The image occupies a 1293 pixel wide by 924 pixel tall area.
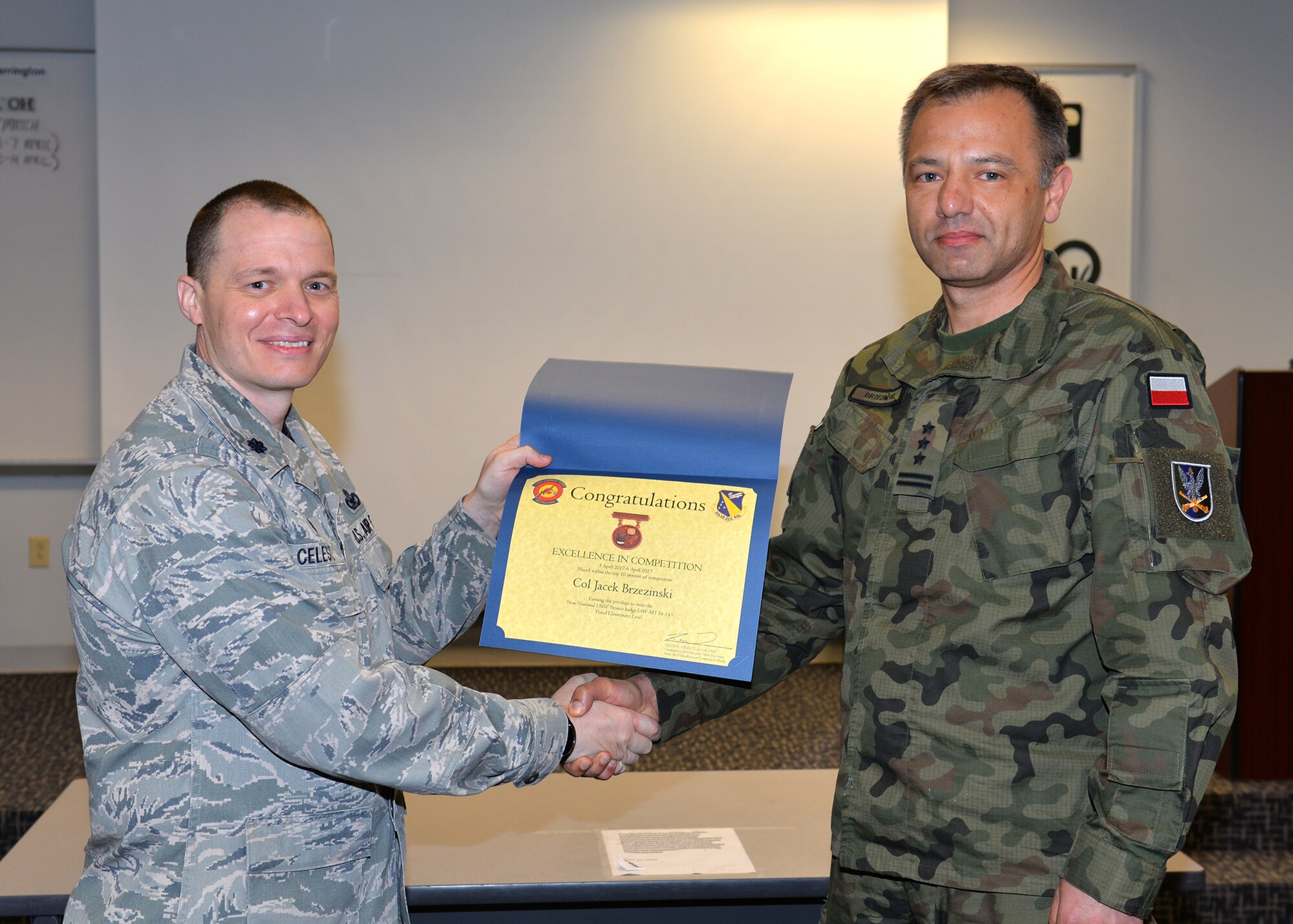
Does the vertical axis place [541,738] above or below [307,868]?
above

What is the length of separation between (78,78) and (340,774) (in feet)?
13.3

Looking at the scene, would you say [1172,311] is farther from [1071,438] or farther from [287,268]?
[287,268]

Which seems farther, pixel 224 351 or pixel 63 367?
pixel 63 367

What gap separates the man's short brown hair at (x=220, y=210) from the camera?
4.85 feet

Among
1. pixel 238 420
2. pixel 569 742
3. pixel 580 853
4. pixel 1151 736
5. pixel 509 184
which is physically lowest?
pixel 580 853

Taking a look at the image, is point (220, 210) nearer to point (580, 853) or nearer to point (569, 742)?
point (569, 742)

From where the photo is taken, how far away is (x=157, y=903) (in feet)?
4.21

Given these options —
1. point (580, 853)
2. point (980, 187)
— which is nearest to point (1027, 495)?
point (980, 187)

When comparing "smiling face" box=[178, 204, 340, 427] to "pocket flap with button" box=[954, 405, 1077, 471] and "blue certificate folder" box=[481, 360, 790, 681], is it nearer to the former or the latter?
"blue certificate folder" box=[481, 360, 790, 681]

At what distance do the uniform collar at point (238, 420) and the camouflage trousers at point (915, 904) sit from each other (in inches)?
35.1

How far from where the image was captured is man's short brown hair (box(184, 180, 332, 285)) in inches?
58.2

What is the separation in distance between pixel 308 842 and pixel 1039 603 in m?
0.92

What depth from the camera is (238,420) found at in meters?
1.43

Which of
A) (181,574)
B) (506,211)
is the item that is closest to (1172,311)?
(506,211)
